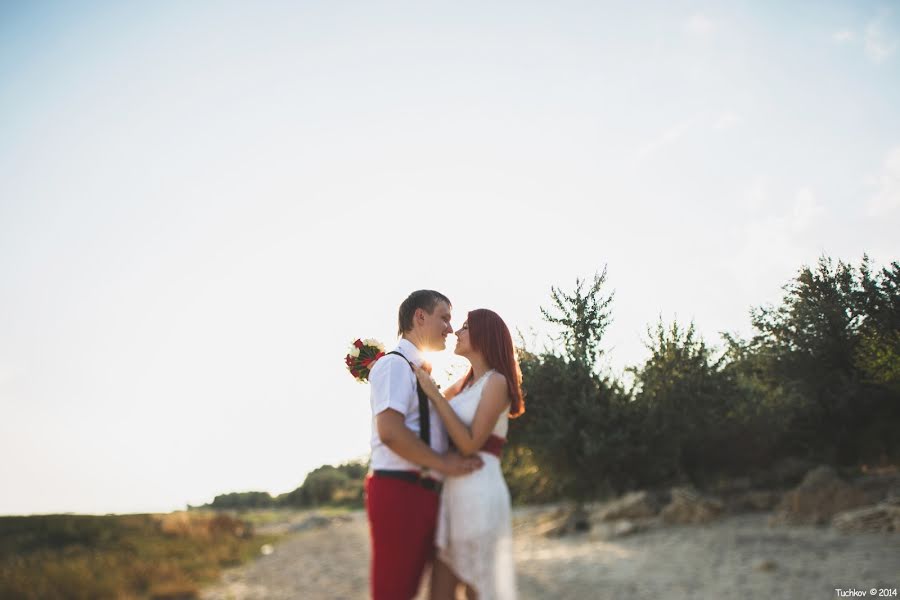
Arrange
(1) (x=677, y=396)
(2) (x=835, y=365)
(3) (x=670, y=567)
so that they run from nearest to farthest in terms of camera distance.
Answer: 1. (3) (x=670, y=567)
2. (1) (x=677, y=396)
3. (2) (x=835, y=365)

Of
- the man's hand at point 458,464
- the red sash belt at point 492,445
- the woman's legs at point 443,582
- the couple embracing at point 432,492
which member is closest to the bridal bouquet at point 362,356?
the couple embracing at point 432,492

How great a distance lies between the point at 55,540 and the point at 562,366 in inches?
516

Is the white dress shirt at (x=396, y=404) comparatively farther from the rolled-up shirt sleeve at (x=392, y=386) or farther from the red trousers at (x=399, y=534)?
the red trousers at (x=399, y=534)

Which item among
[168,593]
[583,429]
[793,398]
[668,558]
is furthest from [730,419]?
[168,593]

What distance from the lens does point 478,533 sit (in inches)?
143

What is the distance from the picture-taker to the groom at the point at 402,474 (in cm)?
362

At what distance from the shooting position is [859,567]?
10.3m

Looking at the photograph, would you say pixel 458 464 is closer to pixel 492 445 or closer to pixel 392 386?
pixel 492 445

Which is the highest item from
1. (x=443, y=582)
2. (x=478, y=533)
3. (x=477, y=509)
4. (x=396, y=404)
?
(x=396, y=404)

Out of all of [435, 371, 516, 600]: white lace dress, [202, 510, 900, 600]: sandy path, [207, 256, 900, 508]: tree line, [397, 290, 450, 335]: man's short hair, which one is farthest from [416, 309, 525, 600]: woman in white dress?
[207, 256, 900, 508]: tree line

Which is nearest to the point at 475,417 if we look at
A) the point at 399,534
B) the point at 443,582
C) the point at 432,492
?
the point at 432,492

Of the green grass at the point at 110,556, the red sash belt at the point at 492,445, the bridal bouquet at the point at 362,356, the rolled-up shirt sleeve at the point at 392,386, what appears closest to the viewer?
the rolled-up shirt sleeve at the point at 392,386

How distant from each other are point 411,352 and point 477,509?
1.07m

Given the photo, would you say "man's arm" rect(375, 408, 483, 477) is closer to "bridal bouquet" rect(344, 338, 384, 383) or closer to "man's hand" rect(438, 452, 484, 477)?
→ "man's hand" rect(438, 452, 484, 477)
